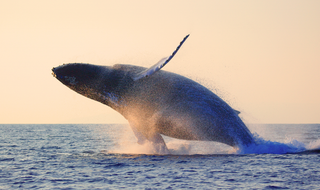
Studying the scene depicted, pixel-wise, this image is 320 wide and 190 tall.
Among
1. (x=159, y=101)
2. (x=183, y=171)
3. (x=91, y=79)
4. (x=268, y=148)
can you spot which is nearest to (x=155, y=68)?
(x=159, y=101)

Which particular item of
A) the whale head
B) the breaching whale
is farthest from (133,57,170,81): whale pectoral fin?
the whale head

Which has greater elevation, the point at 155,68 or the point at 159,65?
the point at 159,65

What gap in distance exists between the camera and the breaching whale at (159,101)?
1326 cm

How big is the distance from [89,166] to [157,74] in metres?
5.15

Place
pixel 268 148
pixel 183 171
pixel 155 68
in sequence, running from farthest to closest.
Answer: pixel 268 148
pixel 155 68
pixel 183 171

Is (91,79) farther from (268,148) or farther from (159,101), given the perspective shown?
(268,148)

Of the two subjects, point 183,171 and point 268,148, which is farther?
point 268,148

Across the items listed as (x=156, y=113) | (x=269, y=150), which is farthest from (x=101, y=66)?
(x=269, y=150)

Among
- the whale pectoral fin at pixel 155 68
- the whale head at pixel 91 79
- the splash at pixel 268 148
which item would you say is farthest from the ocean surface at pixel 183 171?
the whale pectoral fin at pixel 155 68

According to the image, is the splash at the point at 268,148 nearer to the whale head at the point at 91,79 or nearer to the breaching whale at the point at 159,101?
the breaching whale at the point at 159,101

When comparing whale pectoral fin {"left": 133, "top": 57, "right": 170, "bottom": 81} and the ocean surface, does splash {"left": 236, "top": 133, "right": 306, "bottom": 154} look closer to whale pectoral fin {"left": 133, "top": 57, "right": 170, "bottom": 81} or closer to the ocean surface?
the ocean surface

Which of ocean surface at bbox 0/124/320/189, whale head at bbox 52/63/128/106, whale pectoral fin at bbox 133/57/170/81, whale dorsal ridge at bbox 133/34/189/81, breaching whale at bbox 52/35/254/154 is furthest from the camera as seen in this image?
whale head at bbox 52/63/128/106

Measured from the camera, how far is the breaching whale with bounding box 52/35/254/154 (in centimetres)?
1326

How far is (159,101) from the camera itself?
13500mm
